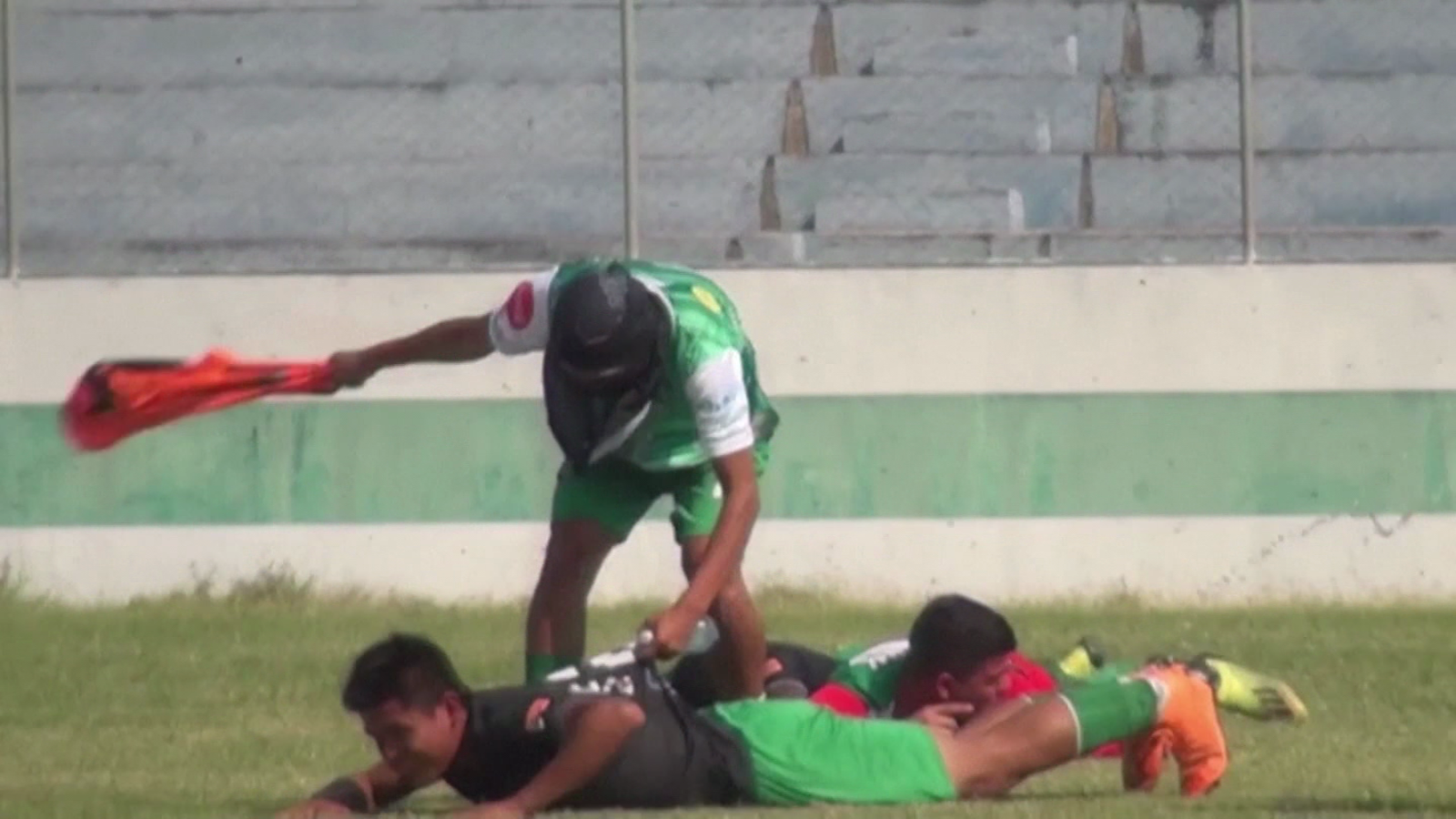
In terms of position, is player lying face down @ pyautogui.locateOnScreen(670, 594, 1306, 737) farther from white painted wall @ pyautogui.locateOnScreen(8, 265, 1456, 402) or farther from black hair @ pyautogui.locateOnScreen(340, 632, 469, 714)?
white painted wall @ pyautogui.locateOnScreen(8, 265, 1456, 402)

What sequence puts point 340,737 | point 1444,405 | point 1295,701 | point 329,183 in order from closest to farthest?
point 1295,701 < point 340,737 < point 1444,405 < point 329,183

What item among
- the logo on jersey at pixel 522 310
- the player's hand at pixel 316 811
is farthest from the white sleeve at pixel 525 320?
the player's hand at pixel 316 811

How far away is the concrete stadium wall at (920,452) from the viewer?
16031 mm

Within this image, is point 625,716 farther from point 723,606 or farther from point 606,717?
point 723,606

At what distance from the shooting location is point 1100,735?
28.6 ft

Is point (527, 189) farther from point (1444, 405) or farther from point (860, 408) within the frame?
point (1444, 405)

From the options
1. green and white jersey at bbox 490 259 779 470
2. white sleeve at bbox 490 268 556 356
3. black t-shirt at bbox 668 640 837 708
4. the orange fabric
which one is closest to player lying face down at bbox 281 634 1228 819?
black t-shirt at bbox 668 640 837 708

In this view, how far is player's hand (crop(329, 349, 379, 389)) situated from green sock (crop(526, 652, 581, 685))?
3.37 ft

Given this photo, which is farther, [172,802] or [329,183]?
[329,183]

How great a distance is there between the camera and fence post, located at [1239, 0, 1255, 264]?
1653cm

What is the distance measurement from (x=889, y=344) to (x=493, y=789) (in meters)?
8.10

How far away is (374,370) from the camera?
9367mm

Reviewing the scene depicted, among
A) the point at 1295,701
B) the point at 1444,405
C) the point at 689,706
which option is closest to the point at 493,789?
the point at 689,706

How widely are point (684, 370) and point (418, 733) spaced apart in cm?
135
